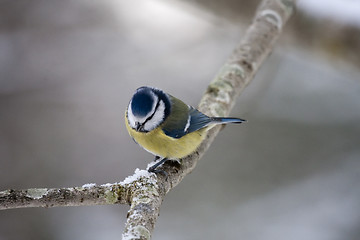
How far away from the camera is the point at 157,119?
1.55 meters

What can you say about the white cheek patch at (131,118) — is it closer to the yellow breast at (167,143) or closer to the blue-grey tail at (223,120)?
the yellow breast at (167,143)

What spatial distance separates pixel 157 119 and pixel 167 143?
0.38 feet

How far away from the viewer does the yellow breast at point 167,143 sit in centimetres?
145

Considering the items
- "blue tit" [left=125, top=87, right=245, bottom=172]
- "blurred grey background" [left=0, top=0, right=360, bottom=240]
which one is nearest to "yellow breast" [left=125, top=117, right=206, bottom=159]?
"blue tit" [left=125, top=87, right=245, bottom=172]

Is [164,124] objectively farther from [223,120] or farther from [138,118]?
[223,120]

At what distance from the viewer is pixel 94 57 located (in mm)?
3758

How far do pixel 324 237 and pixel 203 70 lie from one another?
179 cm

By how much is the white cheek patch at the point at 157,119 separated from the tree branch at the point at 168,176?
6.7 inches

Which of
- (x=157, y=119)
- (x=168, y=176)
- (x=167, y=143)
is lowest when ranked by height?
(x=168, y=176)

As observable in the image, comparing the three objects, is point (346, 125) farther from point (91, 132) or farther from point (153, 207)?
point (153, 207)

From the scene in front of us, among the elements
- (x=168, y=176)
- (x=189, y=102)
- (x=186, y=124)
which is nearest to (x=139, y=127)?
(x=186, y=124)

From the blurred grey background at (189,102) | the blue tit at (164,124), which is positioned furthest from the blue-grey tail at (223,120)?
the blurred grey background at (189,102)

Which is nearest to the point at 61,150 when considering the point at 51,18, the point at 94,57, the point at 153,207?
the point at 94,57

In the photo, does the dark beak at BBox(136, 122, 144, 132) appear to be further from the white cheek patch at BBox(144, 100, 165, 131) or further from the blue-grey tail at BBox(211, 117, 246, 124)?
the blue-grey tail at BBox(211, 117, 246, 124)
